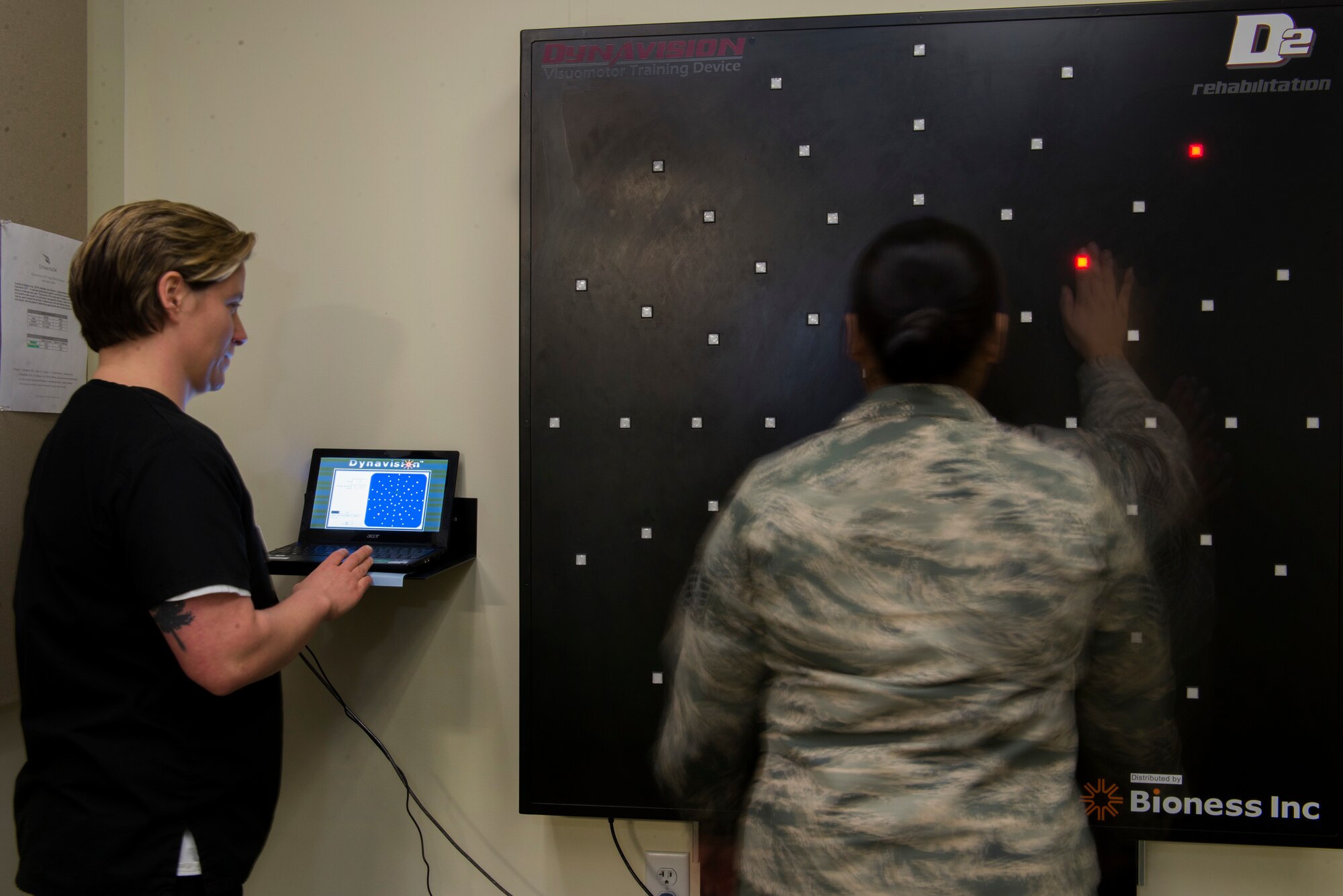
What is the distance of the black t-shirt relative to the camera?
0.91 metres

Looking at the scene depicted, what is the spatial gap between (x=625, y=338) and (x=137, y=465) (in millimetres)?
798

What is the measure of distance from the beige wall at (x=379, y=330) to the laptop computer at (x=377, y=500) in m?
0.06

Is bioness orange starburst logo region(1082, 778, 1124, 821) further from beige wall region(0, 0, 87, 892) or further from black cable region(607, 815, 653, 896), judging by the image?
beige wall region(0, 0, 87, 892)

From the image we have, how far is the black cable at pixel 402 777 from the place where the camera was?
1.62 metres

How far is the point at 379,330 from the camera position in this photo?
1632mm

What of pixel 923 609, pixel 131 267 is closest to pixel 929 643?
pixel 923 609

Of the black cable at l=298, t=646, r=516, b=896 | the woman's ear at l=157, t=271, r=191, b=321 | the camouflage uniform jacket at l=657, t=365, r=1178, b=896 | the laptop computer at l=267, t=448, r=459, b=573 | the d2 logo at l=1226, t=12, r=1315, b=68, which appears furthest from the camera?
the black cable at l=298, t=646, r=516, b=896

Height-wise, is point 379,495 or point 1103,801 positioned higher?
point 379,495

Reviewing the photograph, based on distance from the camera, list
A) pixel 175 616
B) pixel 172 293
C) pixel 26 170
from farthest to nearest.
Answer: pixel 26 170 < pixel 172 293 < pixel 175 616

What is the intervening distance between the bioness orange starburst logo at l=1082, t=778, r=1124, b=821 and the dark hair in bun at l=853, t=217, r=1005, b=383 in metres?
0.98

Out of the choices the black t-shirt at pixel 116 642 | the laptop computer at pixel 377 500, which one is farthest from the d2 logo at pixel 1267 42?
the black t-shirt at pixel 116 642

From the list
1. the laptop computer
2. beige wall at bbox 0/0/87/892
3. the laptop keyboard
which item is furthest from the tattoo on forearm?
beige wall at bbox 0/0/87/892

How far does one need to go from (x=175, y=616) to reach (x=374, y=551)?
53 centimetres

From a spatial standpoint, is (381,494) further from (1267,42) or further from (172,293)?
(1267,42)
